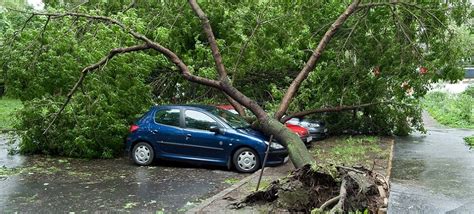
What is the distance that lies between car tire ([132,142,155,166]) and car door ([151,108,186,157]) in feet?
0.84

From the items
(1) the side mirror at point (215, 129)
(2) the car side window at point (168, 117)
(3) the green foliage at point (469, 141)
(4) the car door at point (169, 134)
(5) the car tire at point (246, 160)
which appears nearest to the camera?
(5) the car tire at point (246, 160)

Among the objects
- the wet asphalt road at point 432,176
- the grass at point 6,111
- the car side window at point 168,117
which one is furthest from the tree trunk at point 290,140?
the grass at point 6,111

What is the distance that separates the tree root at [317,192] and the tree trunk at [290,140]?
1.12 metres

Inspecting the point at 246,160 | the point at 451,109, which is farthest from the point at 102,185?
the point at 451,109

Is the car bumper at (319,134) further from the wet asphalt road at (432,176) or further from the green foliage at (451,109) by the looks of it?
the green foliage at (451,109)

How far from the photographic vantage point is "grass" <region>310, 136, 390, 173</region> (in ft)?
39.7

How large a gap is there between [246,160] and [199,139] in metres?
1.15

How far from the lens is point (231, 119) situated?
1180 cm

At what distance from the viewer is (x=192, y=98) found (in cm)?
1572

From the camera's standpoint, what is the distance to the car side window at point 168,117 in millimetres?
11680

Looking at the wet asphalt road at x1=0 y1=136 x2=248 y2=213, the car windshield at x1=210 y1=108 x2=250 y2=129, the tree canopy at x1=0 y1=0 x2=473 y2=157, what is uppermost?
the tree canopy at x1=0 y1=0 x2=473 y2=157

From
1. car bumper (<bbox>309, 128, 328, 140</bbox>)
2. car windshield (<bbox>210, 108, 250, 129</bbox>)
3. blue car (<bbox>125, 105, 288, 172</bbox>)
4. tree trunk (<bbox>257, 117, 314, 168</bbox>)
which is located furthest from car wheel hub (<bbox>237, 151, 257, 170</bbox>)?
car bumper (<bbox>309, 128, 328, 140</bbox>)

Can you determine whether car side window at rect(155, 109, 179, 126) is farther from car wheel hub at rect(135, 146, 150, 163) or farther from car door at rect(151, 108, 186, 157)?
car wheel hub at rect(135, 146, 150, 163)

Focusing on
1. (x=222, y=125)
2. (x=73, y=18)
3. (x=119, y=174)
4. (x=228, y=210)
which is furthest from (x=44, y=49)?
(x=228, y=210)
